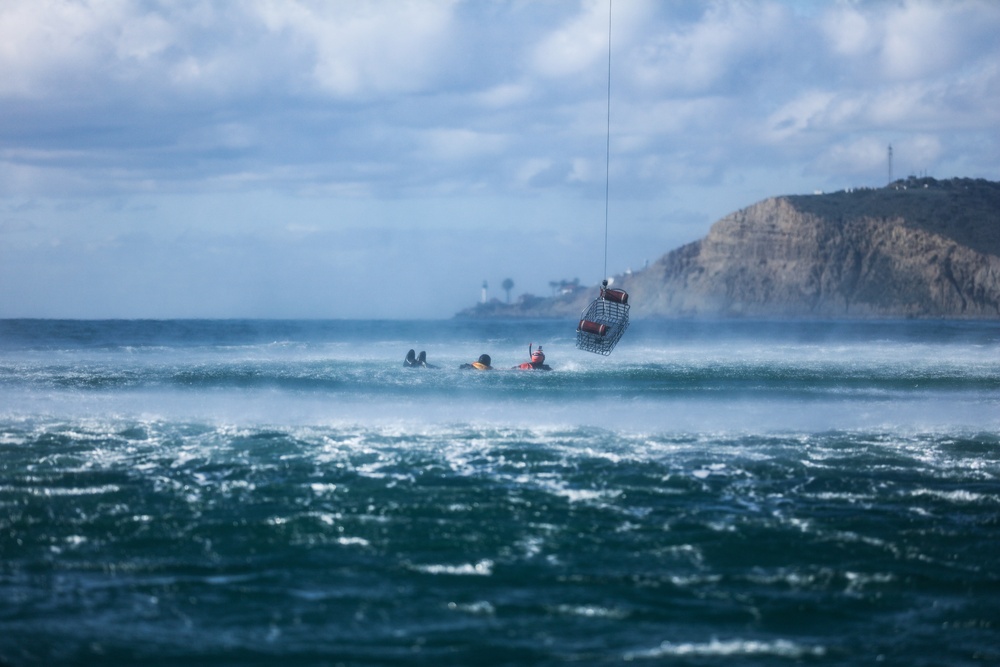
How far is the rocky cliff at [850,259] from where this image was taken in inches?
4953

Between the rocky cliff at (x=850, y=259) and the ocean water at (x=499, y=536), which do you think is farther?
the rocky cliff at (x=850, y=259)

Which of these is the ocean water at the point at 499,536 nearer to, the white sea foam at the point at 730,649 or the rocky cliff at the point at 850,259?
the white sea foam at the point at 730,649

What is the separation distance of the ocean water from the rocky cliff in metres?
115

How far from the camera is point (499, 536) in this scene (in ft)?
33.3

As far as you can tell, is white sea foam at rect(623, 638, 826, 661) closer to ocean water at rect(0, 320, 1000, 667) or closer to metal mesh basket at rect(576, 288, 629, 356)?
ocean water at rect(0, 320, 1000, 667)

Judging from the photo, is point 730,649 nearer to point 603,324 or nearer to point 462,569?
point 462,569

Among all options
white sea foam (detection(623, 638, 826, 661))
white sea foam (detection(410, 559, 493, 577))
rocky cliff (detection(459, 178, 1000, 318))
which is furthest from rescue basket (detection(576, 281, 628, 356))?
rocky cliff (detection(459, 178, 1000, 318))

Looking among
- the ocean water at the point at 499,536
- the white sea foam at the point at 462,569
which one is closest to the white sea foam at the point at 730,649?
the ocean water at the point at 499,536

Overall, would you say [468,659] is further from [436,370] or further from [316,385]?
[436,370]

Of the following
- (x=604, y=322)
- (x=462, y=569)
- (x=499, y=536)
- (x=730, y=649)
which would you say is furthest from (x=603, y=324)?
(x=730, y=649)

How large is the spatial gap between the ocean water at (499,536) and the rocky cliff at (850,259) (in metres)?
115

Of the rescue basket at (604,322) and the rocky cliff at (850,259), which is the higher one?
the rocky cliff at (850,259)

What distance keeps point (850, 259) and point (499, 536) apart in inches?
5226

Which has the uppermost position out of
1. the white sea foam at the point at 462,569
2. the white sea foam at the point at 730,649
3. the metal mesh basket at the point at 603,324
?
the metal mesh basket at the point at 603,324
